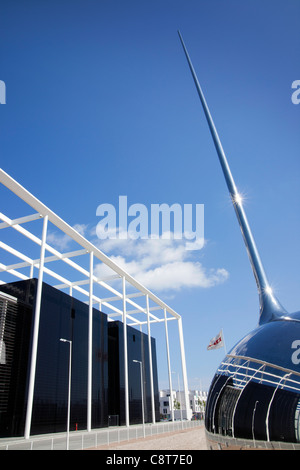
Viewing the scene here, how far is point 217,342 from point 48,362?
29.8 meters

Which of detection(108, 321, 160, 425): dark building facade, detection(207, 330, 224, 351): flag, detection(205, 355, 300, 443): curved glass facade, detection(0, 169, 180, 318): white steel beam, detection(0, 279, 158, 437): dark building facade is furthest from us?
detection(207, 330, 224, 351): flag

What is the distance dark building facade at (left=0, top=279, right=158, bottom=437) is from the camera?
1039 inches

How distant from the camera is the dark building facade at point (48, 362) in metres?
26.4

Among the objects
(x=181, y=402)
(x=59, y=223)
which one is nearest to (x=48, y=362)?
(x=59, y=223)

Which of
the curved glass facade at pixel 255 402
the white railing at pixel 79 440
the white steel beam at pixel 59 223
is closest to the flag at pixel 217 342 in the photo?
the white steel beam at pixel 59 223

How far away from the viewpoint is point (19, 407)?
86.4 feet

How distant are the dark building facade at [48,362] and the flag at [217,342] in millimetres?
18064

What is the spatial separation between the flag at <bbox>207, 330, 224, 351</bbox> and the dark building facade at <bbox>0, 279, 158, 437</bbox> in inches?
711

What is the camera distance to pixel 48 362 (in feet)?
99.5

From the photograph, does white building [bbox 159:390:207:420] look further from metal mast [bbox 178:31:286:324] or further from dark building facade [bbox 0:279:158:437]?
metal mast [bbox 178:31:286:324]

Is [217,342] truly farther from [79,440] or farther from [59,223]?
[79,440]

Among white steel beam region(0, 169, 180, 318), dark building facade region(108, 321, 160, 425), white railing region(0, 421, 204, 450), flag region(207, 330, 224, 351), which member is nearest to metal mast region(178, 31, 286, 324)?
white railing region(0, 421, 204, 450)

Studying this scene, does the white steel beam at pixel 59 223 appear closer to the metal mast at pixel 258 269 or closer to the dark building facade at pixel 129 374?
the dark building facade at pixel 129 374
